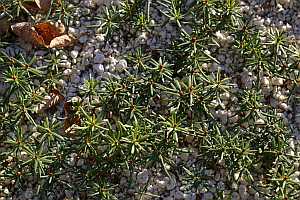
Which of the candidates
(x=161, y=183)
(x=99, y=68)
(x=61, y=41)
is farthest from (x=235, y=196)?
(x=61, y=41)

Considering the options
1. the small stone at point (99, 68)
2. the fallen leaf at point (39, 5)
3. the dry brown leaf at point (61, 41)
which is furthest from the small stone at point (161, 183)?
the fallen leaf at point (39, 5)

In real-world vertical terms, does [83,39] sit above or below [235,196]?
above

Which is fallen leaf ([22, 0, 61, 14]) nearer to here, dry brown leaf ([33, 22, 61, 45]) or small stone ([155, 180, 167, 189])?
dry brown leaf ([33, 22, 61, 45])

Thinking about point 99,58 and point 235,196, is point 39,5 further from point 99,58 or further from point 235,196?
point 235,196

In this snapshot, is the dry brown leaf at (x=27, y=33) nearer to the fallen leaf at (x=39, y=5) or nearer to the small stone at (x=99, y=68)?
the fallen leaf at (x=39, y=5)

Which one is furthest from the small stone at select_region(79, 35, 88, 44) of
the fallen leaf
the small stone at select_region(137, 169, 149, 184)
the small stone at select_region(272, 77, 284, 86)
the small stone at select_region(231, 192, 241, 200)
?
the small stone at select_region(231, 192, 241, 200)
